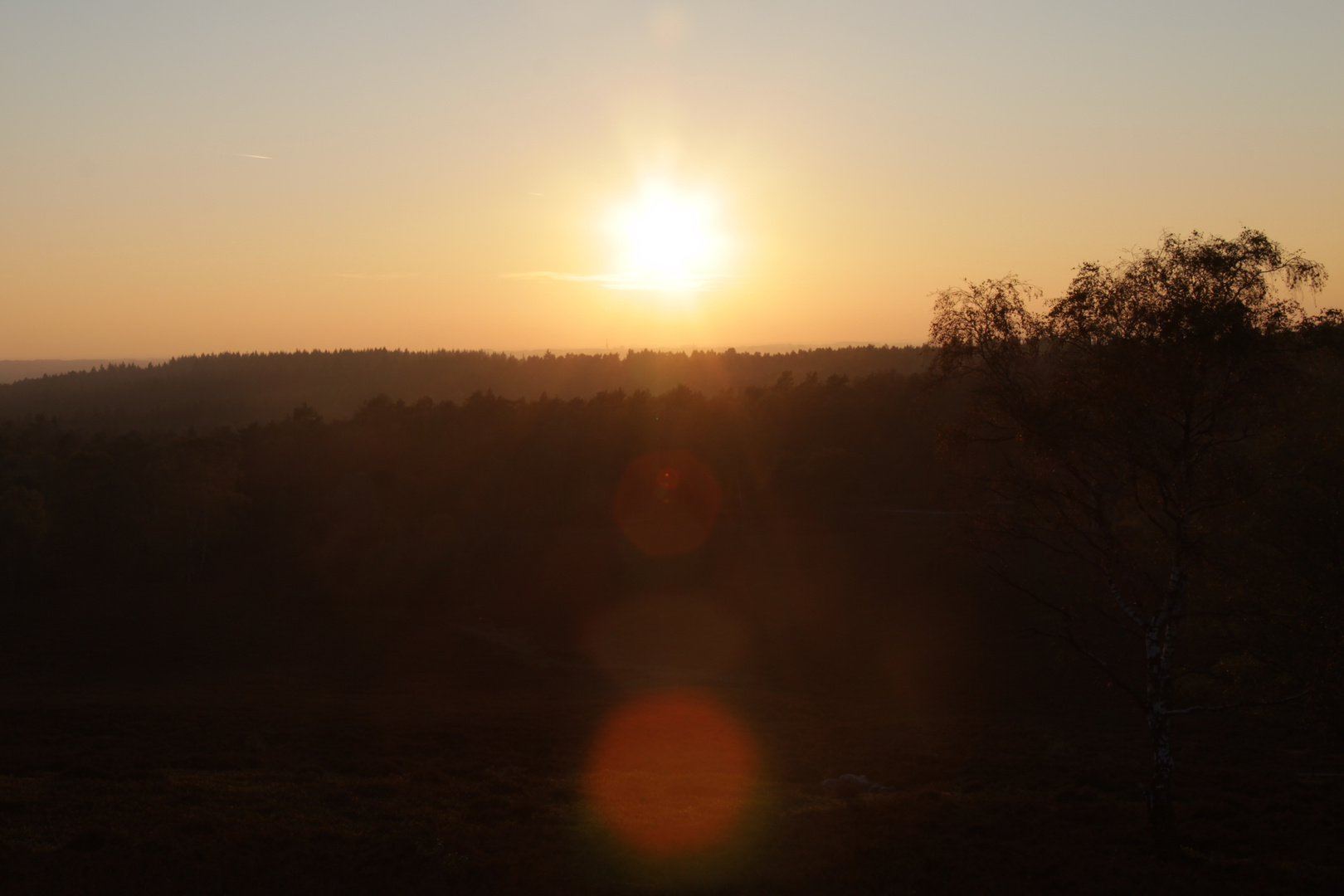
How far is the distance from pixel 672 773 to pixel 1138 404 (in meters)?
16.5

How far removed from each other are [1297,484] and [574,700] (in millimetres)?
28278

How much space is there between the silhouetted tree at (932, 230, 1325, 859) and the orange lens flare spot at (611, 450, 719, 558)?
198 feet

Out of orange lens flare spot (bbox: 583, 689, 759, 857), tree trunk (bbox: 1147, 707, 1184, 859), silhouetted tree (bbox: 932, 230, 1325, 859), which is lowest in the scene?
orange lens flare spot (bbox: 583, 689, 759, 857)

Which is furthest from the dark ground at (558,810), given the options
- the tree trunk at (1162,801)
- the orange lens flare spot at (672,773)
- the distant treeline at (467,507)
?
the distant treeline at (467,507)

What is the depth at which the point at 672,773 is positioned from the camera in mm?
25484

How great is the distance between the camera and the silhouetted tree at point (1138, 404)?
15.3 meters

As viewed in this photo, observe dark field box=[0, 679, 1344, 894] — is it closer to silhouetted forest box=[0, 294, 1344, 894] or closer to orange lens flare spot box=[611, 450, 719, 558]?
silhouetted forest box=[0, 294, 1344, 894]

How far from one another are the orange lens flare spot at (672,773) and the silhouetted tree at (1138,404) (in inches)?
340

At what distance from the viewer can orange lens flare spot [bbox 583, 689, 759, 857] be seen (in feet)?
59.1

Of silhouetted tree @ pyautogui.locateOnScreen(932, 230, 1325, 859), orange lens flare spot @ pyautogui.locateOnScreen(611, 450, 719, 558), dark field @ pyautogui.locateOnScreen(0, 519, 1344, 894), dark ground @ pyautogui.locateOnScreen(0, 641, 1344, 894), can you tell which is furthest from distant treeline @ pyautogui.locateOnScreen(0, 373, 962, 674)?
silhouetted tree @ pyautogui.locateOnScreen(932, 230, 1325, 859)

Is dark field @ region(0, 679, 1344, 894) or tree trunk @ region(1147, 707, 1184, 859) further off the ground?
tree trunk @ region(1147, 707, 1184, 859)

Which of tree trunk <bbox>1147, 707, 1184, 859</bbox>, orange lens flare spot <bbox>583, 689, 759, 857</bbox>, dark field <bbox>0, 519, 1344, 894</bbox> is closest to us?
dark field <bbox>0, 519, 1344, 894</bbox>

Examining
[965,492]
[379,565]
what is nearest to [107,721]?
[965,492]

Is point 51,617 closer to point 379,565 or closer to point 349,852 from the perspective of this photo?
point 379,565
